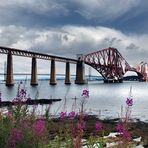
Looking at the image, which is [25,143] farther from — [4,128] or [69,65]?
[69,65]

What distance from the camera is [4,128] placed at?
6980 mm

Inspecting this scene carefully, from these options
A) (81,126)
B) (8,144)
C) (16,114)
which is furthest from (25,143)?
(16,114)

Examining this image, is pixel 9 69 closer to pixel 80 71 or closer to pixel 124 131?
pixel 80 71

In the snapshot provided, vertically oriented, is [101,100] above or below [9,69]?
below

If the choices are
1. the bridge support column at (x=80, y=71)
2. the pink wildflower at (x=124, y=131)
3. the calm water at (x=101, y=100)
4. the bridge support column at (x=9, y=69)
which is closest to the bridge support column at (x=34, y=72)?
the bridge support column at (x=9, y=69)

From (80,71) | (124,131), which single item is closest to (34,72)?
(80,71)

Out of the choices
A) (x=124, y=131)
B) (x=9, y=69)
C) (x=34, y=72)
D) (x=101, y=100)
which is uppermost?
(x=9, y=69)

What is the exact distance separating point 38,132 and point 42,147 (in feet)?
0.89

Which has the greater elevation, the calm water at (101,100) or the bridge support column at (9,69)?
the bridge support column at (9,69)

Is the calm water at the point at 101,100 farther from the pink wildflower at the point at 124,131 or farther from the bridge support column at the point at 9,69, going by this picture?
the bridge support column at the point at 9,69

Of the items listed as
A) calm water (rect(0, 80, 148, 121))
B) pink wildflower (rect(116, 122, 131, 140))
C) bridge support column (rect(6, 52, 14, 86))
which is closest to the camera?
pink wildflower (rect(116, 122, 131, 140))

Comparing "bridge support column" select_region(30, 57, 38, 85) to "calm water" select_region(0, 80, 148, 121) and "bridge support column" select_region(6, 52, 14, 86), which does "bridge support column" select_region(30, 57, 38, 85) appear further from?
"calm water" select_region(0, 80, 148, 121)

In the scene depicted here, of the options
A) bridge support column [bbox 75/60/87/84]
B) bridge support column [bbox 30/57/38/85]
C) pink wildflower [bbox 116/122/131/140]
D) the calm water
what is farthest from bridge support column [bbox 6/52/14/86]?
pink wildflower [bbox 116/122/131/140]

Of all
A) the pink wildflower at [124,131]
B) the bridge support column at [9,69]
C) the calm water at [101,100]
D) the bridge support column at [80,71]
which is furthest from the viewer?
the bridge support column at [80,71]
